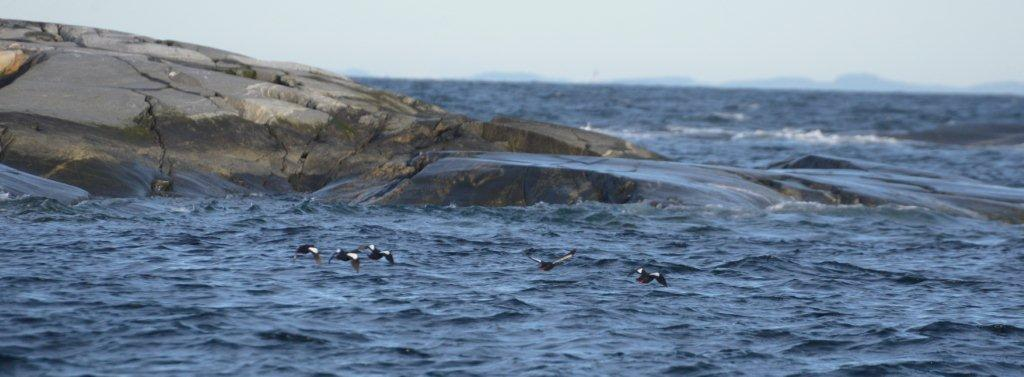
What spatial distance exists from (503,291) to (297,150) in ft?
31.1

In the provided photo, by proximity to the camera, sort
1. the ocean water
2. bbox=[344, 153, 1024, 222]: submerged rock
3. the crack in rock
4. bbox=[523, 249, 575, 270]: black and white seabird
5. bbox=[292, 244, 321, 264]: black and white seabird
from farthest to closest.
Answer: bbox=[344, 153, 1024, 222]: submerged rock → the crack in rock → bbox=[523, 249, 575, 270]: black and white seabird → bbox=[292, 244, 321, 264]: black and white seabird → the ocean water

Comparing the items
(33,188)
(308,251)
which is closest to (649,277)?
(308,251)

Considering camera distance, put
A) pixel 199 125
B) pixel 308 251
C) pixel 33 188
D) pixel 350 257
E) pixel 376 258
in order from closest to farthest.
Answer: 1. pixel 350 257
2. pixel 376 258
3. pixel 308 251
4. pixel 33 188
5. pixel 199 125

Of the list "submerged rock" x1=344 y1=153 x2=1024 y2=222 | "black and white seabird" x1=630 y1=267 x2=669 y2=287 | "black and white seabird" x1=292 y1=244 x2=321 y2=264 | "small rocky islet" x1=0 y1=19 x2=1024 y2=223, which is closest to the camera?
"black and white seabird" x1=630 y1=267 x2=669 y2=287

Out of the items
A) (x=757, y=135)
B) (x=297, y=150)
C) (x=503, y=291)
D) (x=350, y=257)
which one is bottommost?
(x=757, y=135)

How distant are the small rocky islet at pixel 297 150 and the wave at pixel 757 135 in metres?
23.6

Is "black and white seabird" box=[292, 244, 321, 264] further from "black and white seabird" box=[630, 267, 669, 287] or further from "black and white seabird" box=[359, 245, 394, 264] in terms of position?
"black and white seabird" box=[630, 267, 669, 287]

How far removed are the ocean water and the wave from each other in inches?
1116

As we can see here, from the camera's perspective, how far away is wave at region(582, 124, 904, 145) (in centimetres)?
4844

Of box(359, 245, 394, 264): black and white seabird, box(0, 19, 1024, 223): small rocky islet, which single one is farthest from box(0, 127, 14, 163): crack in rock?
box(359, 245, 394, 264): black and white seabird

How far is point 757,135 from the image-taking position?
51.1 m

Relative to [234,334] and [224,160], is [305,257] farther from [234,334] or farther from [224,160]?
[224,160]

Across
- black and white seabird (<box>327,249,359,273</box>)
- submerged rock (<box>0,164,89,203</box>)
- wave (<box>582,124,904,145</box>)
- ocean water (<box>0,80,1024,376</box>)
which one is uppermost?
submerged rock (<box>0,164,89,203</box>)

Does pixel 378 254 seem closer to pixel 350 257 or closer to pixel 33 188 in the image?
pixel 350 257
